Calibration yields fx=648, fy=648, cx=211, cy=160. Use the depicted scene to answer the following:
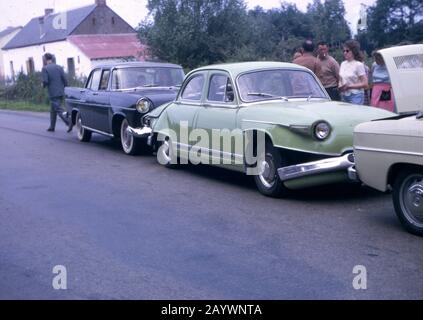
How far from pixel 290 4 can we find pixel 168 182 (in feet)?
140

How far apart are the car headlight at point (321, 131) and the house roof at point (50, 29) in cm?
4629

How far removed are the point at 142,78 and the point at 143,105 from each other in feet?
3.80

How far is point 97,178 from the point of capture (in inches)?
358

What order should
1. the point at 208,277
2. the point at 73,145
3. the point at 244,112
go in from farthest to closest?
the point at 73,145, the point at 244,112, the point at 208,277

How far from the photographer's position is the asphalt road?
15.1ft

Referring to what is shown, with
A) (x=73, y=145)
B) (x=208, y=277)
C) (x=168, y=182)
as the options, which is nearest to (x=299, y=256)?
(x=208, y=277)

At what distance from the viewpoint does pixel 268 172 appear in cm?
743

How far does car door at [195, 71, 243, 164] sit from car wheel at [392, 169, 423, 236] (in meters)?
2.34

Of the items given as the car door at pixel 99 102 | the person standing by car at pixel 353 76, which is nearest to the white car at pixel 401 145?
the person standing by car at pixel 353 76

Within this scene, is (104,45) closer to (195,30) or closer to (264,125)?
(195,30)

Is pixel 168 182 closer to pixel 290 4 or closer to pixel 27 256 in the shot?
pixel 27 256

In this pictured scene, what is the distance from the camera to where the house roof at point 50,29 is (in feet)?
176

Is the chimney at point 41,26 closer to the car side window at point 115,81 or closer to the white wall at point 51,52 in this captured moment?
the white wall at point 51,52

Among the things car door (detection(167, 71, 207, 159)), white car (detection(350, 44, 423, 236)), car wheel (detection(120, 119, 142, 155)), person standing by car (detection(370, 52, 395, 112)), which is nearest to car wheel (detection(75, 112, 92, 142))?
car wheel (detection(120, 119, 142, 155))
